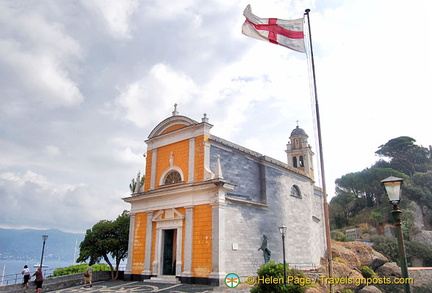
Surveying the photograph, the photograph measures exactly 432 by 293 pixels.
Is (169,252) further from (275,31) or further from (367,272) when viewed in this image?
(367,272)

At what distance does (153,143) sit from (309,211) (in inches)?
510

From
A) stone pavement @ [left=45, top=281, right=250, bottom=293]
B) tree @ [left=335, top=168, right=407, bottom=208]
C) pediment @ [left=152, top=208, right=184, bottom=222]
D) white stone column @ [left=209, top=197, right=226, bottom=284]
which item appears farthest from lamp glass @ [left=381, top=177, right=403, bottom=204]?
tree @ [left=335, top=168, right=407, bottom=208]

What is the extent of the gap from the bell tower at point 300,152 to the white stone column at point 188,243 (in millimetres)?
17680

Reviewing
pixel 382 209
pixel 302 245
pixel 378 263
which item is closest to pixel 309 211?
pixel 302 245

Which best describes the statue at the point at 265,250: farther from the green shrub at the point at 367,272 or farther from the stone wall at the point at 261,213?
the green shrub at the point at 367,272

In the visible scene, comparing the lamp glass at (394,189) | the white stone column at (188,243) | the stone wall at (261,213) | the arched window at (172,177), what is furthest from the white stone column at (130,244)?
the lamp glass at (394,189)

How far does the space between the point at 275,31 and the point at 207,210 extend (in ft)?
30.5

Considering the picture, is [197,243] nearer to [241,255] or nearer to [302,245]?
[241,255]

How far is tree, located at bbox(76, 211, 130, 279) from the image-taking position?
862 inches

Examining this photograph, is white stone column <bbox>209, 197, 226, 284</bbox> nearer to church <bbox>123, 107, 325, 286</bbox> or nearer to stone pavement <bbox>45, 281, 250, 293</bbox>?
church <bbox>123, 107, 325, 286</bbox>

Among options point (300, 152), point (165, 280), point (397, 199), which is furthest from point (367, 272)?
point (397, 199)

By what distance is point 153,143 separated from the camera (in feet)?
71.8

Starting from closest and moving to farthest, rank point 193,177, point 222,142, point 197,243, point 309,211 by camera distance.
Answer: point 197,243 → point 193,177 → point 222,142 → point 309,211

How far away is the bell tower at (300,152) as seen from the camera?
32688 mm
